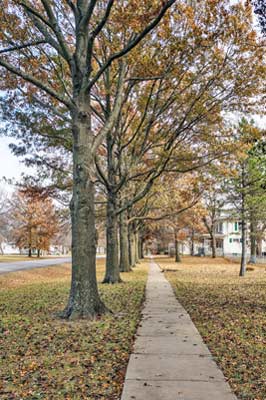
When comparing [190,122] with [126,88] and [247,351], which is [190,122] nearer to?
[126,88]

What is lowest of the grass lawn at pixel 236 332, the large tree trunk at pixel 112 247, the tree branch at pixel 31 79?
the grass lawn at pixel 236 332

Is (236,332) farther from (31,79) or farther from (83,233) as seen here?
(31,79)

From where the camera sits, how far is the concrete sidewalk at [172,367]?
366 cm

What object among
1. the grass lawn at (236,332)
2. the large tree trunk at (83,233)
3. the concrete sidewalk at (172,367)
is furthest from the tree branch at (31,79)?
the grass lawn at (236,332)

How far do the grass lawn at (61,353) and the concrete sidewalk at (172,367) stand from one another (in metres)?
0.16

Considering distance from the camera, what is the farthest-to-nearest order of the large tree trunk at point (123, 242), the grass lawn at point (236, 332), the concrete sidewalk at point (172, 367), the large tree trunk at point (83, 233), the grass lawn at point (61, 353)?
the large tree trunk at point (123, 242), the large tree trunk at point (83, 233), the grass lawn at point (236, 332), the grass lawn at point (61, 353), the concrete sidewalk at point (172, 367)

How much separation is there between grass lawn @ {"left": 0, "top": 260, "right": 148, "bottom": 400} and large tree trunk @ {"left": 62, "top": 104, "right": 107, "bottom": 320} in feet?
1.39

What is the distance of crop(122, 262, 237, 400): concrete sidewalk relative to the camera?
144 inches

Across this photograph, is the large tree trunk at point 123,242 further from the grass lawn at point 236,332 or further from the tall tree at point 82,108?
the tall tree at point 82,108

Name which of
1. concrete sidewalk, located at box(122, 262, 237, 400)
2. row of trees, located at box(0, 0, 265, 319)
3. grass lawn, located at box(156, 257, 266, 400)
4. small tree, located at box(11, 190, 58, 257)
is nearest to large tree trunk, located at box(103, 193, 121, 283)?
row of trees, located at box(0, 0, 265, 319)

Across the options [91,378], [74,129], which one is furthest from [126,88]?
[91,378]

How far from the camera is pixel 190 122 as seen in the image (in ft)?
40.0

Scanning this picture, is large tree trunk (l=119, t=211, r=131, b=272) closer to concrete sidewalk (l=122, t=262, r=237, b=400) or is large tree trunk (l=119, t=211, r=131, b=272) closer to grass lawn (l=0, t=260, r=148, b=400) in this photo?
grass lawn (l=0, t=260, r=148, b=400)

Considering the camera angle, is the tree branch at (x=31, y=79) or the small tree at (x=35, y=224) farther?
the small tree at (x=35, y=224)
